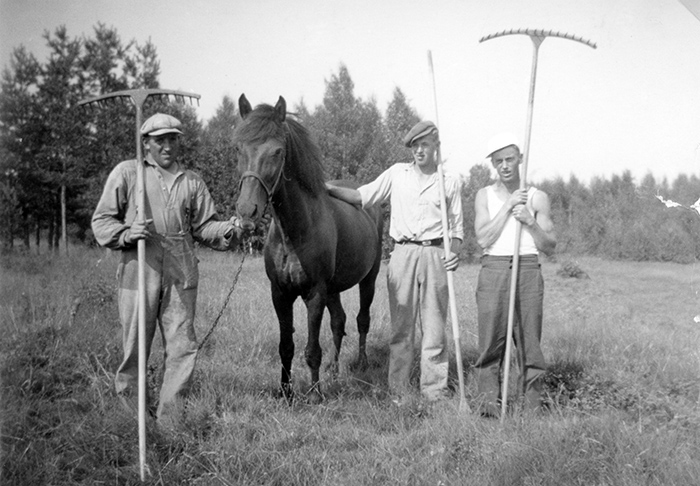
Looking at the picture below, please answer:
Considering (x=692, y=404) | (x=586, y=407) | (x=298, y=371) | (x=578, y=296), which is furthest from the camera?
(x=578, y=296)

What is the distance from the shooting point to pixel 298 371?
5.16m

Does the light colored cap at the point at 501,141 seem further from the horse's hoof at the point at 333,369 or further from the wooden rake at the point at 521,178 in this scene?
the horse's hoof at the point at 333,369

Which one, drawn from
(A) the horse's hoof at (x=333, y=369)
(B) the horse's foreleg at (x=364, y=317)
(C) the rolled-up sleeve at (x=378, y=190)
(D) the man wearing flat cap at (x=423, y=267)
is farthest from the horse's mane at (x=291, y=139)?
(B) the horse's foreleg at (x=364, y=317)

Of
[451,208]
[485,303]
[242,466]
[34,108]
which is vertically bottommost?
[242,466]

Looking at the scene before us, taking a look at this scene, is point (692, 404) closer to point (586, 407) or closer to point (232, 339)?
point (586, 407)

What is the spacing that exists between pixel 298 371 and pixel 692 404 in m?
3.39

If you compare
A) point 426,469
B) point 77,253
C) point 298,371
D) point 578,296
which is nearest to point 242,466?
point 426,469

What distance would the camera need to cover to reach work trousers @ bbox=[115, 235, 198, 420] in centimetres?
369

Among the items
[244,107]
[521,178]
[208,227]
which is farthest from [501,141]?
[208,227]

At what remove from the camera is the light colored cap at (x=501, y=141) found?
409cm

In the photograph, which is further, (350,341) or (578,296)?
(578,296)

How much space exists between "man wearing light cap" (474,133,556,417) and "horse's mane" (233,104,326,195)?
152 centimetres

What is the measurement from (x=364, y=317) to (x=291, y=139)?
2.76m

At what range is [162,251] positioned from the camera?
12.3 ft
